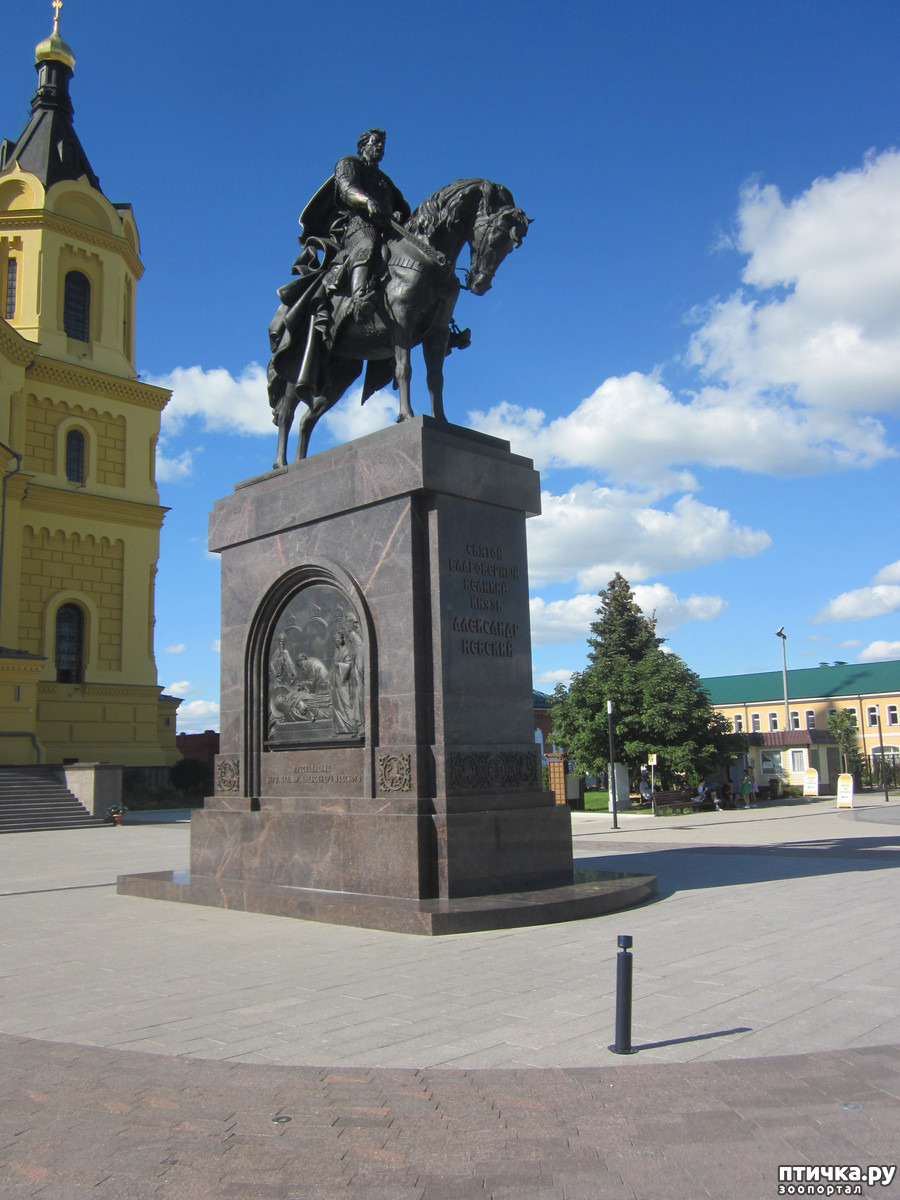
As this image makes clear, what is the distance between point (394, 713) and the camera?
989 cm

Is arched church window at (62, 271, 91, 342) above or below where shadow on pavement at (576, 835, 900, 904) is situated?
above

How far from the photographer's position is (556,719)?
145ft

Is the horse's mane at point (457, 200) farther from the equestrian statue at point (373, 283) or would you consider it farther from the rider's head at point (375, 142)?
the rider's head at point (375, 142)

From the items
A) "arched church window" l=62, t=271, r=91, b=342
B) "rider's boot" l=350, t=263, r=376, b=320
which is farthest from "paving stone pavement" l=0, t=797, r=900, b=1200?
"arched church window" l=62, t=271, r=91, b=342

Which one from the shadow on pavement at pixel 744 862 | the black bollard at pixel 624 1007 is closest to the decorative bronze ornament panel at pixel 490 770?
the shadow on pavement at pixel 744 862

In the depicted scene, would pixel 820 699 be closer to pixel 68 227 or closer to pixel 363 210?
pixel 68 227

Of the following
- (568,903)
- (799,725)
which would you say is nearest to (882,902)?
(568,903)

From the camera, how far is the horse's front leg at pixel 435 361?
11.6m

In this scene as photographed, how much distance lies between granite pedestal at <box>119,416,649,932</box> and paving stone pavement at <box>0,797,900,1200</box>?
2.80 ft

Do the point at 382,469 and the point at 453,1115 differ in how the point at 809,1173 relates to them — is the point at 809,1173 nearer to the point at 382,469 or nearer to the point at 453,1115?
the point at 453,1115

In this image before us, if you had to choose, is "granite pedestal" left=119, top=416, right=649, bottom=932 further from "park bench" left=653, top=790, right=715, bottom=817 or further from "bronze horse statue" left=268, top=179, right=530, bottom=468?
"park bench" left=653, top=790, right=715, bottom=817

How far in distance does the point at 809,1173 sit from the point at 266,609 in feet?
29.9

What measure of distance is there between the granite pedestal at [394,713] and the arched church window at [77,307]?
35730 mm

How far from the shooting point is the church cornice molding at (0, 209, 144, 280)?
1634 inches
